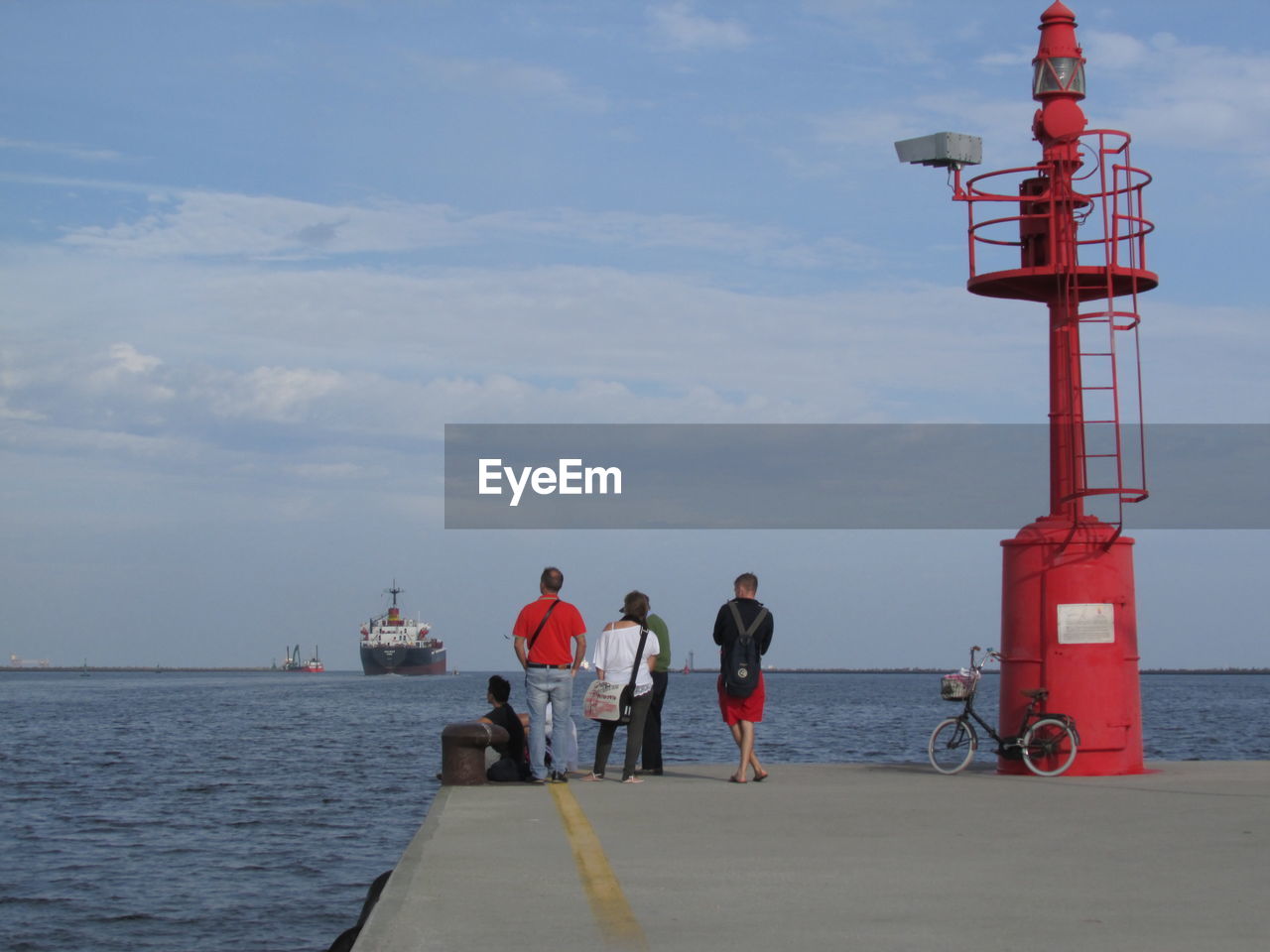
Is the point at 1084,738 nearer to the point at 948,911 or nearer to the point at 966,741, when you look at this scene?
the point at 966,741

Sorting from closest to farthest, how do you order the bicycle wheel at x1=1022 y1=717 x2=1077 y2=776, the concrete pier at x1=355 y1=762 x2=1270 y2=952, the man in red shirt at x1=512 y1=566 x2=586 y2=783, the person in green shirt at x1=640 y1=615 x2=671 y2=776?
the concrete pier at x1=355 y1=762 x2=1270 y2=952, the man in red shirt at x1=512 y1=566 x2=586 y2=783, the bicycle wheel at x1=1022 y1=717 x2=1077 y2=776, the person in green shirt at x1=640 y1=615 x2=671 y2=776

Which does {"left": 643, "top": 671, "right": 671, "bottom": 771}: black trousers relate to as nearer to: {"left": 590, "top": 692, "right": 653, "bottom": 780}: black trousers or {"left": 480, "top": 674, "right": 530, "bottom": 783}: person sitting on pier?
{"left": 590, "top": 692, "right": 653, "bottom": 780}: black trousers

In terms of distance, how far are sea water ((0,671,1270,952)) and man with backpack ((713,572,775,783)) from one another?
510cm

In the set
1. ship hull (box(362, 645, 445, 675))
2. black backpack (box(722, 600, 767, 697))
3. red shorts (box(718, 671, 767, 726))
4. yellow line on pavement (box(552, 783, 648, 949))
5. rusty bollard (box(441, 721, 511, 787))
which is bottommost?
Result: ship hull (box(362, 645, 445, 675))

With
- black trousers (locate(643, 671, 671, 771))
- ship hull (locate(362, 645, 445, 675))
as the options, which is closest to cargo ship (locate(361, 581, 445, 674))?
ship hull (locate(362, 645, 445, 675))

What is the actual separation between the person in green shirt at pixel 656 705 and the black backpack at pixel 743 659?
1.26 meters

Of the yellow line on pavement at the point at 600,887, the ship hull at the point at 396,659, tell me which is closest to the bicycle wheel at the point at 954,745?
the yellow line on pavement at the point at 600,887

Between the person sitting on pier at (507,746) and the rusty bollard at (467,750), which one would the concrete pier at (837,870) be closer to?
the rusty bollard at (467,750)

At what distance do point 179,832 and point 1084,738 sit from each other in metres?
15.0

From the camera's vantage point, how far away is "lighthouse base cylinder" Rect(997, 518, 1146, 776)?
14.4m

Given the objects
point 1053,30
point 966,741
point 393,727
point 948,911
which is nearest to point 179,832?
point 966,741

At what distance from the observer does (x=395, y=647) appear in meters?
180

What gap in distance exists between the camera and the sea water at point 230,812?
16609 mm

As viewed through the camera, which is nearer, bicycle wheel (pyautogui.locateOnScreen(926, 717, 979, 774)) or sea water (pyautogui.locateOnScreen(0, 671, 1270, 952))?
bicycle wheel (pyautogui.locateOnScreen(926, 717, 979, 774))
